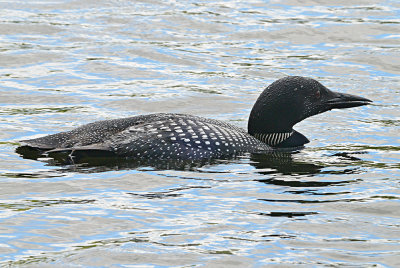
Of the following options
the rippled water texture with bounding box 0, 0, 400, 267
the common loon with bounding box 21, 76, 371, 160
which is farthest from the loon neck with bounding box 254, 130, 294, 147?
the rippled water texture with bounding box 0, 0, 400, 267

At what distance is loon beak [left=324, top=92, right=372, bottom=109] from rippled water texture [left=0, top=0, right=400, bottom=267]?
1.19 ft

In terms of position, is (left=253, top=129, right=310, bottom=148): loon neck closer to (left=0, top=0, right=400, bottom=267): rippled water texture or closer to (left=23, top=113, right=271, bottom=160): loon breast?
(left=0, top=0, right=400, bottom=267): rippled water texture

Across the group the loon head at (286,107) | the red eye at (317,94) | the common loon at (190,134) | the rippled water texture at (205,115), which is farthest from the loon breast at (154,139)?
the red eye at (317,94)

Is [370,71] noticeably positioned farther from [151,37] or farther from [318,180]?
[318,180]

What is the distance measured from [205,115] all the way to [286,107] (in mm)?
1773

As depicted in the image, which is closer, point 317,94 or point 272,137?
point 272,137

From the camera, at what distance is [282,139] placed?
9.32 m

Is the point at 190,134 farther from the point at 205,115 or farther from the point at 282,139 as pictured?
the point at 205,115

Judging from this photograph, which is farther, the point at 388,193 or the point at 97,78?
the point at 97,78

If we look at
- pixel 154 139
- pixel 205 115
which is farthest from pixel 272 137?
pixel 205 115

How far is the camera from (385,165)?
28.5ft

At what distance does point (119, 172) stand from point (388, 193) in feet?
6.68

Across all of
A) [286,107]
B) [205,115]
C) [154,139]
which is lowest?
[205,115]

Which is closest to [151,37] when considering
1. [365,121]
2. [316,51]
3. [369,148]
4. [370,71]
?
[316,51]
